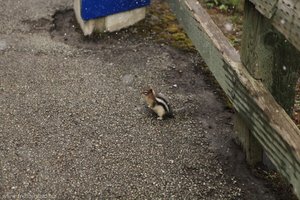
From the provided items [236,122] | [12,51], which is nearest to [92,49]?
[12,51]

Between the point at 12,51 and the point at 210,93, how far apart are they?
223cm

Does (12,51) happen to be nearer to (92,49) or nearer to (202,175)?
(92,49)

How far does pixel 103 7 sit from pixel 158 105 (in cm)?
177

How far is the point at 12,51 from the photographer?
543 centimetres

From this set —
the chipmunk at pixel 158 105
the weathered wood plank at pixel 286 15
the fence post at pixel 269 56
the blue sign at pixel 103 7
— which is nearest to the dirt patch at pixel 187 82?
the chipmunk at pixel 158 105

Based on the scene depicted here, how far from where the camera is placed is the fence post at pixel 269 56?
135 inches

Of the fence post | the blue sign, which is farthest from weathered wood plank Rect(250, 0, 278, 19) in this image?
the blue sign

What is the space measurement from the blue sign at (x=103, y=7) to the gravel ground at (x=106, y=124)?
0.97 ft

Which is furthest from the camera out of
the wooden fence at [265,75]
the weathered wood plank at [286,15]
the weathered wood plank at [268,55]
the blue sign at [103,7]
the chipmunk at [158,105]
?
the blue sign at [103,7]

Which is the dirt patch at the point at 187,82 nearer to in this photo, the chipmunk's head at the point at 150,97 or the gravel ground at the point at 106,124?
the gravel ground at the point at 106,124

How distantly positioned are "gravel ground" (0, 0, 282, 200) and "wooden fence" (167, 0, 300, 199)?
0.43 metres

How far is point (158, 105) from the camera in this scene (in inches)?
170

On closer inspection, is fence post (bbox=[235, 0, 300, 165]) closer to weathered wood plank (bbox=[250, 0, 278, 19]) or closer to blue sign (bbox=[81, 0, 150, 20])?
weathered wood plank (bbox=[250, 0, 278, 19])

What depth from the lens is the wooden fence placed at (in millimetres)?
2900
